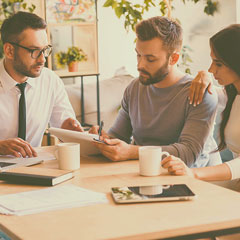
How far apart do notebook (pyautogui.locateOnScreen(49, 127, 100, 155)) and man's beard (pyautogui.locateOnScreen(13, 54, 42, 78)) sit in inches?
25.1

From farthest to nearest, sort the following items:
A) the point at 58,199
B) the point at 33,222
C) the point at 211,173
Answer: the point at 211,173, the point at 58,199, the point at 33,222

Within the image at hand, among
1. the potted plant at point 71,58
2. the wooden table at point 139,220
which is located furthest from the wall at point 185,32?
the wooden table at point 139,220

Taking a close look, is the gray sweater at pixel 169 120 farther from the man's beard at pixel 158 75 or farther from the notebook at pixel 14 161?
the notebook at pixel 14 161

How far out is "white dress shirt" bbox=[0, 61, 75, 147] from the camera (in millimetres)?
2541

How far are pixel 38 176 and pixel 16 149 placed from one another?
1.42 ft

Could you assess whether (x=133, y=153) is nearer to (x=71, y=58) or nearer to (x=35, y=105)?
(x=35, y=105)

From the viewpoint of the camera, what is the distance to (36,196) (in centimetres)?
142

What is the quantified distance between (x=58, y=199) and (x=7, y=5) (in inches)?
104

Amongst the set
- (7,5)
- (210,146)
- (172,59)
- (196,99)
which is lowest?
(210,146)

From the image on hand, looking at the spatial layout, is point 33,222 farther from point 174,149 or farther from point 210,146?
point 210,146

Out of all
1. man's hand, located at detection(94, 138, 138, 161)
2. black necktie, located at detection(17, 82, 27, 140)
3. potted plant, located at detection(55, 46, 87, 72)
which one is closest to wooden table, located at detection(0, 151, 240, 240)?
man's hand, located at detection(94, 138, 138, 161)

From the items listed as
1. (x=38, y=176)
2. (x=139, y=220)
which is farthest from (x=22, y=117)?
(x=139, y=220)

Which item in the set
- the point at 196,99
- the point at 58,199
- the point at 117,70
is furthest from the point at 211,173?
the point at 117,70

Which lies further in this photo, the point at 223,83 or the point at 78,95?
the point at 78,95
